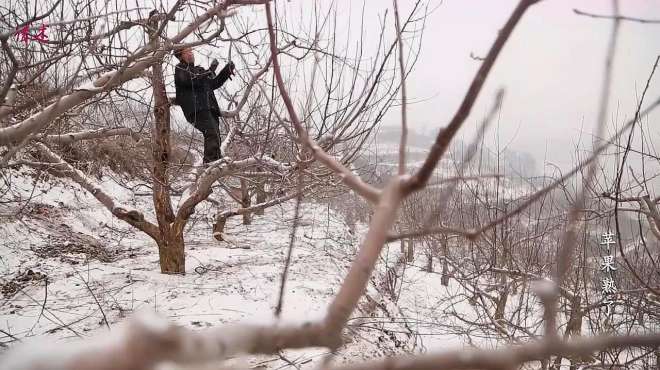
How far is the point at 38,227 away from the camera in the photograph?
18.9 ft

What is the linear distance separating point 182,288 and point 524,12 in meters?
4.07

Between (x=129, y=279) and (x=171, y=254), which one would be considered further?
(x=171, y=254)

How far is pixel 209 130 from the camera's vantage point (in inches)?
165

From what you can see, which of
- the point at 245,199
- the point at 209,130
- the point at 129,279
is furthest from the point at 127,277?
the point at 245,199

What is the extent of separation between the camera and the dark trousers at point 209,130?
410cm

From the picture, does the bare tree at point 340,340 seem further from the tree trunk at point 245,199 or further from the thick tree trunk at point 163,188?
the tree trunk at point 245,199

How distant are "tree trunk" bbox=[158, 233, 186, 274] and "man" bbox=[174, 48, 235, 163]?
1.04 metres

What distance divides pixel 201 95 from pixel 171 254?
1.74 metres

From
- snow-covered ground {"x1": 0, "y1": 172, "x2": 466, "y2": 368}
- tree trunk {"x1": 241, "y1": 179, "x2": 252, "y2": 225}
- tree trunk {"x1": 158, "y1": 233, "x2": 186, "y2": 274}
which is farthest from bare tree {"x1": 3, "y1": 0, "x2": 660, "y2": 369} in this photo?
tree trunk {"x1": 241, "y1": 179, "x2": 252, "y2": 225}

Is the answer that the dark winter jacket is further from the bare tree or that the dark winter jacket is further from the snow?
the bare tree

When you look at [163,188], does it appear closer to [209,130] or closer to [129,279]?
[209,130]

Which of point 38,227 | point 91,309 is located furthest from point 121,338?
point 38,227

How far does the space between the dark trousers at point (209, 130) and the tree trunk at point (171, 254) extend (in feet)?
3.04

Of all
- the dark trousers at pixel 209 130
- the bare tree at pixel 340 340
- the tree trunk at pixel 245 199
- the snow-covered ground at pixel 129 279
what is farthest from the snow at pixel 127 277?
the bare tree at pixel 340 340
